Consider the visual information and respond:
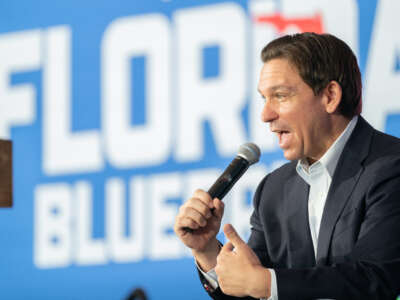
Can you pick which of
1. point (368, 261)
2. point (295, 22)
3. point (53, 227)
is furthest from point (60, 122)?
point (368, 261)

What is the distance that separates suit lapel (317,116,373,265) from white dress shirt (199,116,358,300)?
0.09ft

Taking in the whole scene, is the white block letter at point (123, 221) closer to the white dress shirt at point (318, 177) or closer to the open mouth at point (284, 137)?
the white dress shirt at point (318, 177)

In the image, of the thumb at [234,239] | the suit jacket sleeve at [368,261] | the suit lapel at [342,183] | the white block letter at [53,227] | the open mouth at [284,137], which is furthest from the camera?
the white block letter at [53,227]

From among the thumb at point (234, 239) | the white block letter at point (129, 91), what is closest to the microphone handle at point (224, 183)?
the thumb at point (234, 239)

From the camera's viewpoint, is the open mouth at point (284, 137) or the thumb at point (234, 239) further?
the open mouth at point (284, 137)

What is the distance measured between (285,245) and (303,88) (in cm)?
45

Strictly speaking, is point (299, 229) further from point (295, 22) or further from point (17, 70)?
point (17, 70)

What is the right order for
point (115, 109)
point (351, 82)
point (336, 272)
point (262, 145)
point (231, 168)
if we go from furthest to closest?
point (115, 109) < point (262, 145) < point (351, 82) < point (231, 168) < point (336, 272)

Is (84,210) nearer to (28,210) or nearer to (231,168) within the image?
(28,210)

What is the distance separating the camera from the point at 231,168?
168cm

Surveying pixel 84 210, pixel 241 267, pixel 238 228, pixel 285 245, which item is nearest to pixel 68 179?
pixel 84 210

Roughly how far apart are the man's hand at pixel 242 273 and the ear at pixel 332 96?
48 centimetres

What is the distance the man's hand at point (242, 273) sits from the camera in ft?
4.84

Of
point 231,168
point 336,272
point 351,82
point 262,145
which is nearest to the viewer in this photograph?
point 336,272
